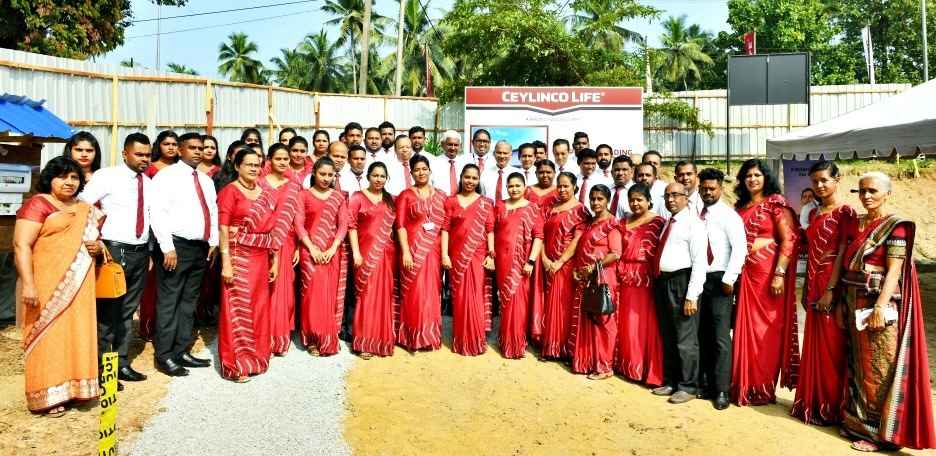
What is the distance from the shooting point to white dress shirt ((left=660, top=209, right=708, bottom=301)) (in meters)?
4.43

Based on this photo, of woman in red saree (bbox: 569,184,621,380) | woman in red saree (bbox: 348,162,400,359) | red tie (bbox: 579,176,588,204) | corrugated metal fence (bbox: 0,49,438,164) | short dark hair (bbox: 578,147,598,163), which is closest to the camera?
woman in red saree (bbox: 569,184,621,380)

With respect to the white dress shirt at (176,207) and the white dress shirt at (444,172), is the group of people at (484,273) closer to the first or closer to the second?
the white dress shirt at (176,207)

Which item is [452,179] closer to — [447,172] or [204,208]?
[447,172]

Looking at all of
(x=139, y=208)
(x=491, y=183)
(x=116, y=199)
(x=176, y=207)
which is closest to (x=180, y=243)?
(x=176, y=207)

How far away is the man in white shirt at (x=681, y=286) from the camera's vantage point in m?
4.45

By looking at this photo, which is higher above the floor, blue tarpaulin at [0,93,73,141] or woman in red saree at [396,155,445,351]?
blue tarpaulin at [0,93,73,141]


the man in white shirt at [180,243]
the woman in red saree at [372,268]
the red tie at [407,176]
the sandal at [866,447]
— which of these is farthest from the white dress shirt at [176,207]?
the sandal at [866,447]

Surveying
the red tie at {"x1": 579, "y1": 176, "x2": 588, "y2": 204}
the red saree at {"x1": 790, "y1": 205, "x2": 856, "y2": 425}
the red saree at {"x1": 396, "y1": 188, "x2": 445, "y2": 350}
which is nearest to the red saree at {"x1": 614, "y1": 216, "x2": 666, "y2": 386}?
the red saree at {"x1": 790, "y1": 205, "x2": 856, "y2": 425}

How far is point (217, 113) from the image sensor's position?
11.5 meters

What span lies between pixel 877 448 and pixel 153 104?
1014cm

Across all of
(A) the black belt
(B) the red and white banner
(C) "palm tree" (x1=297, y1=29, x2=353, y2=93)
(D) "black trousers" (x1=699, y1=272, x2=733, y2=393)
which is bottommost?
(D) "black trousers" (x1=699, y1=272, x2=733, y2=393)

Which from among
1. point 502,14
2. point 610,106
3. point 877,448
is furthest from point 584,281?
point 502,14

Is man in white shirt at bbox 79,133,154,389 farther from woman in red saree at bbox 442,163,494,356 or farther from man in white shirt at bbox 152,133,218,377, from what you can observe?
woman in red saree at bbox 442,163,494,356

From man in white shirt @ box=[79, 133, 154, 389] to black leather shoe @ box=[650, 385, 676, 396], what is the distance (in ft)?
11.7
